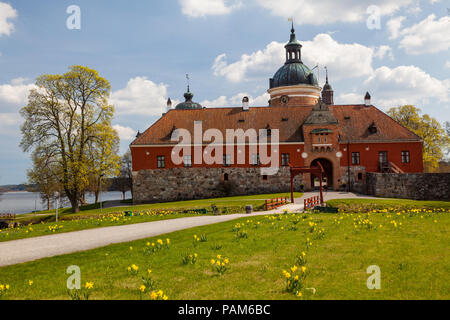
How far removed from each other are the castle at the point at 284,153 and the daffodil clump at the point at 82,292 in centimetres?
3311

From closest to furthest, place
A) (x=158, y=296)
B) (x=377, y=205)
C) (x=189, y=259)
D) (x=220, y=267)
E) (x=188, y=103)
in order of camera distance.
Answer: (x=158, y=296) → (x=220, y=267) → (x=189, y=259) → (x=377, y=205) → (x=188, y=103)

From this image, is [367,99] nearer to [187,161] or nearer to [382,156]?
[382,156]

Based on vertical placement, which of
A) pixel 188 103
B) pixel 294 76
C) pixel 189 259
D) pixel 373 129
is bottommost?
pixel 189 259

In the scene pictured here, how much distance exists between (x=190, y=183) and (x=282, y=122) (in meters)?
14.4

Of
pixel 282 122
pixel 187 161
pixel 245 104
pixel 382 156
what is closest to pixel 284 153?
pixel 282 122

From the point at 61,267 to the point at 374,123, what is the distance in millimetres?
39591

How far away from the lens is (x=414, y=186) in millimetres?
32938

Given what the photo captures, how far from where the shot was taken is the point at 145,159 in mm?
40062

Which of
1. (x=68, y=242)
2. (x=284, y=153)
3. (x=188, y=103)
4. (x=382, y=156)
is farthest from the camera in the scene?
(x=188, y=103)

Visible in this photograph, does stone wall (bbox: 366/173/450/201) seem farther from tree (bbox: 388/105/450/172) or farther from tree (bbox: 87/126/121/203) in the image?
tree (bbox: 87/126/121/203)

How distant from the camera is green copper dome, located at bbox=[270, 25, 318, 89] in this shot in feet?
169

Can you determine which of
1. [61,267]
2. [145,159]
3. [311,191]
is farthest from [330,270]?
[145,159]

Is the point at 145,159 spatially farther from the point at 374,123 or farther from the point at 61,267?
the point at 61,267

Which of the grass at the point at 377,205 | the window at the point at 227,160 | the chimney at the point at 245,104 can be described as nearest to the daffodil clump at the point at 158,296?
the grass at the point at 377,205
